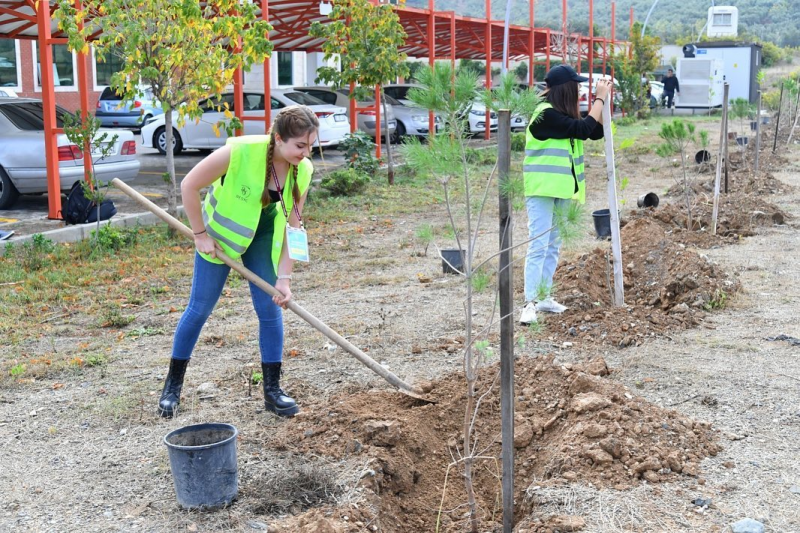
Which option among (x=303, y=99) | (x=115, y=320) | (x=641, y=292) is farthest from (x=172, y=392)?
(x=303, y=99)

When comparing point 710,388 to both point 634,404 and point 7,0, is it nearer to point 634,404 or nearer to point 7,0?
point 634,404

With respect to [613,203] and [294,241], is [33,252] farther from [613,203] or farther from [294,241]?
[613,203]

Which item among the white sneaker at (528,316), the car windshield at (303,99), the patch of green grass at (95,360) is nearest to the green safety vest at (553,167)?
the white sneaker at (528,316)

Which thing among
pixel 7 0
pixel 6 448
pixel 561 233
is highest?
pixel 7 0

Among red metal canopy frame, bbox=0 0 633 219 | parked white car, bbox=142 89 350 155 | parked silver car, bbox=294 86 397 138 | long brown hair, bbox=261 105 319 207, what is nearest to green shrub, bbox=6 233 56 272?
red metal canopy frame, bbox=0 0 633 219

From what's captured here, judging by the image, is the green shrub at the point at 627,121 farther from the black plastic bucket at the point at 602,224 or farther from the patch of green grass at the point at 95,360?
the patch of green grass at the point at 95,360

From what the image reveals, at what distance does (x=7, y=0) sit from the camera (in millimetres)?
10945

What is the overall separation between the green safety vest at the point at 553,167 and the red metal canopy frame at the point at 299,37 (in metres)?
1.04

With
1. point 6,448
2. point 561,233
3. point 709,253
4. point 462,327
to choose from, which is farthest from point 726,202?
point 6,448

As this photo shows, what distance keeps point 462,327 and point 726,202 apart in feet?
17.3

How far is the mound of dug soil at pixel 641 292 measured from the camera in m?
5.79

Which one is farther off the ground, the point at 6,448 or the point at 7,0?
the point at 7,0

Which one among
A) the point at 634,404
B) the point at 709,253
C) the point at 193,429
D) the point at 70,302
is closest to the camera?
the point at 193,429

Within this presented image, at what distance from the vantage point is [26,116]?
11.3 meters
